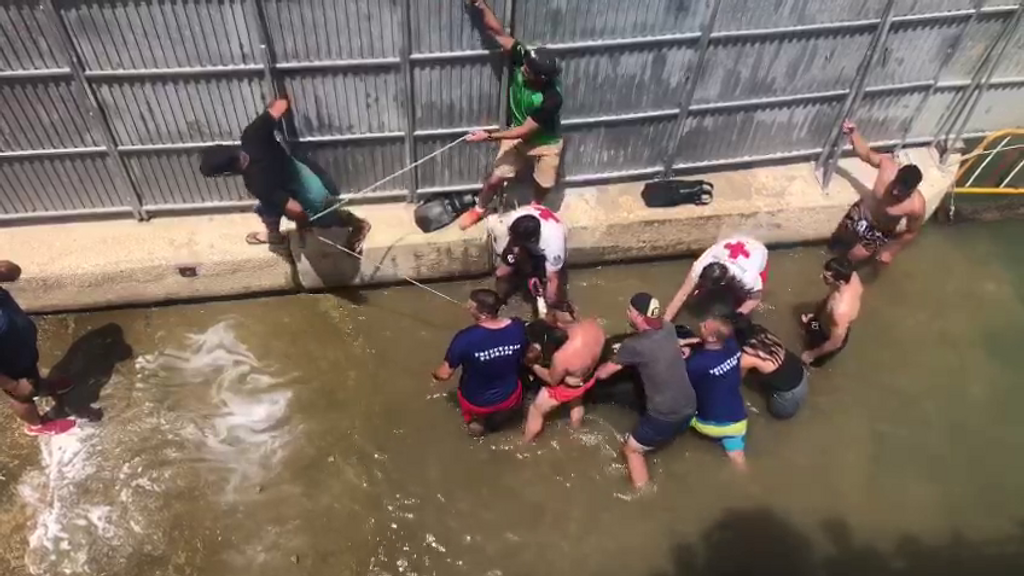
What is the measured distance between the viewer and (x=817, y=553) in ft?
23.5

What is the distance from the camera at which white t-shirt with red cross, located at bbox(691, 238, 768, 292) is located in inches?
288

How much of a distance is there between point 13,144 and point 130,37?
1.55m

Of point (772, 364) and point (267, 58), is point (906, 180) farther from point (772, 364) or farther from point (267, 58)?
point (267, 58)

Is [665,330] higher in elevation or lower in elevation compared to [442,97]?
lower

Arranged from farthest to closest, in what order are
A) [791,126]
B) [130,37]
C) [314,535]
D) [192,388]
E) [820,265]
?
1. [820,265]
2. [791,126]
3. [192,388]
4. [314,535]
5. [130,37]

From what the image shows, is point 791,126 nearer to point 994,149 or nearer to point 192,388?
point 994,149

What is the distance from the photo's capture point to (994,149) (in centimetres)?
882

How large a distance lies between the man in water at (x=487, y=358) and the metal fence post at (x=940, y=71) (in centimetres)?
476

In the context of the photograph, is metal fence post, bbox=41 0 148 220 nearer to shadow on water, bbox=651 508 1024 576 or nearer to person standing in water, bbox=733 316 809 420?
person standing in water, bbox=733 316 809 420

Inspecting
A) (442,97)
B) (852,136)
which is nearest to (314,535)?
(442,97)

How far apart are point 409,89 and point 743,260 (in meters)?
3.19

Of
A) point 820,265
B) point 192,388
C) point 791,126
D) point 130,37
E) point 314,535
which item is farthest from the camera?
point 820,265

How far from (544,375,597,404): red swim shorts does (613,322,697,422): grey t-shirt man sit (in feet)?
1.20

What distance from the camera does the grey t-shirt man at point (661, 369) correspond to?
6574mm
